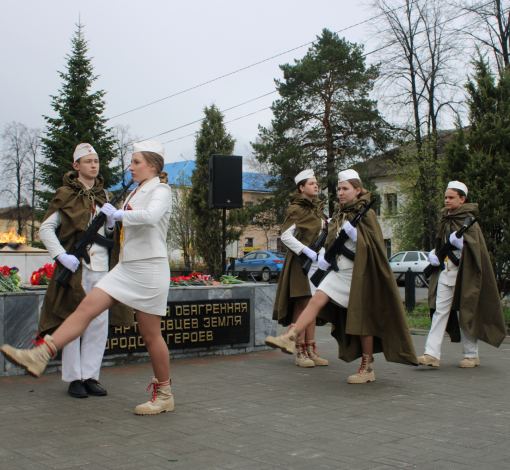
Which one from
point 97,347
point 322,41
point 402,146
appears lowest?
point 97,347

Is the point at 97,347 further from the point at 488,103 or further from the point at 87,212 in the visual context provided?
the point at 488,103

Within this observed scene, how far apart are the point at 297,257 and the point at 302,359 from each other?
44.0 inches

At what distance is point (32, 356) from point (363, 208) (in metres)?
3.15

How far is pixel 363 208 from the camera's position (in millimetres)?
5586

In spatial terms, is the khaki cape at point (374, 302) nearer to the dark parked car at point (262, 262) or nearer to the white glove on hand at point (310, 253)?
the white glove on hand at point (310, 253)

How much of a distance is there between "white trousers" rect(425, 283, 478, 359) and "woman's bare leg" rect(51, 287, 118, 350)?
144 inches

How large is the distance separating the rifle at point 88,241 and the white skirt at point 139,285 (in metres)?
0.79

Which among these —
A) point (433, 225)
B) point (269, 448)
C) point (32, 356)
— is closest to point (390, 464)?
point (269, 448)

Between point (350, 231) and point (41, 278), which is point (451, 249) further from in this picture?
point (41, 278)

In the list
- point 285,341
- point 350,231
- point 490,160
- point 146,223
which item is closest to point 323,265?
point 350,231

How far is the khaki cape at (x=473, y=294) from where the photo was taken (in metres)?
6.40

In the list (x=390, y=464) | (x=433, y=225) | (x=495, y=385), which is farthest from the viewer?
(x=433, y=225)

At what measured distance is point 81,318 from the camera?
4.04 meters

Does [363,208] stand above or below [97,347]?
above
